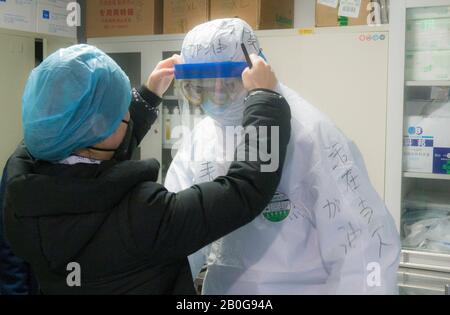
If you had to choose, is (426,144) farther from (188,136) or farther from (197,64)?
(197,64)

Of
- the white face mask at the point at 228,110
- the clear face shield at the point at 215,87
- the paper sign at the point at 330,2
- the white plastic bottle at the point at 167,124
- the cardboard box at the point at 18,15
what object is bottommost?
the white plastic bottle at the point at 167,124

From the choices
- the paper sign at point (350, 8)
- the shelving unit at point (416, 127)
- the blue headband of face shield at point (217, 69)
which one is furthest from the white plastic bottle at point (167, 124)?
the blue headband of face shield at point (217, 69)

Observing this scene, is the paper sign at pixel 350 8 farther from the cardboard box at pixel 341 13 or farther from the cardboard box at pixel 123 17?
the cardboard box at pixel 123 17

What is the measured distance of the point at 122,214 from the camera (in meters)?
0.92

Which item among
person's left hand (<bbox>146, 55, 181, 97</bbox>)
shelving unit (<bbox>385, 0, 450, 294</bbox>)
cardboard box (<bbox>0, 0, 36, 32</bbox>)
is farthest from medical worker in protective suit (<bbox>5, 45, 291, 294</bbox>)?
cardboard box (<bbox>0, 0, 36, 32</bbox>)

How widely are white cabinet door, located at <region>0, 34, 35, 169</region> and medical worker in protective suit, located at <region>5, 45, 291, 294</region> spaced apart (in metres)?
1.63

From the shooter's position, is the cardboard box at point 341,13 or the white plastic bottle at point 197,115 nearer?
the white plastic bottle at point 197,115

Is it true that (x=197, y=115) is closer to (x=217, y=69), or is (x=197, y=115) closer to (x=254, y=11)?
(x=217, y=69)

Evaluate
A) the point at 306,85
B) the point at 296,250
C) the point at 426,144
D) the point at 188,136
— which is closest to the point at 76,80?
the point at 188,136

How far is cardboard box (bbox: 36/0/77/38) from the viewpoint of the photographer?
231 cm

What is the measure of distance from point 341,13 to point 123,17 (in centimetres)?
115

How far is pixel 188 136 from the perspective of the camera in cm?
137

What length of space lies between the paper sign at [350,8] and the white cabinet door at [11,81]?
163 cm

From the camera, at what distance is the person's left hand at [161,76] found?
130cm
